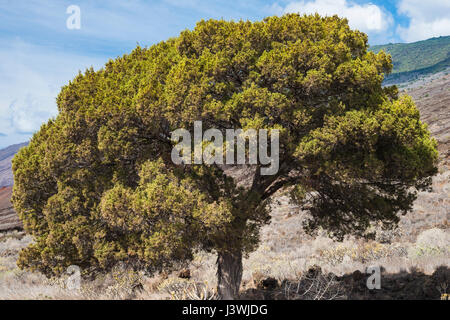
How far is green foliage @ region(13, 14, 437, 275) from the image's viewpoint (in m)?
8.19

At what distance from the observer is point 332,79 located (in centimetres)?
845

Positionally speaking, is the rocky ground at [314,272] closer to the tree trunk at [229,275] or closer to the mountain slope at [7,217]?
the tree trunk at [229,275]

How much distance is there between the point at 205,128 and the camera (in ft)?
27.9

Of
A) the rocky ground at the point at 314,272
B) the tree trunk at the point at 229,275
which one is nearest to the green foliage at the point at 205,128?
the tree trunk at the point at 229,275

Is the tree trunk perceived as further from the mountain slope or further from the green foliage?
the mountain slope

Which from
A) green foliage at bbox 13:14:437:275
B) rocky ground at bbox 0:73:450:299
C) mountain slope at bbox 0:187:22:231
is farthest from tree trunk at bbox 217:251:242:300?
mountain slope at bbox 0:187:22:231

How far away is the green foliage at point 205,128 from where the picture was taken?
26.9 ft

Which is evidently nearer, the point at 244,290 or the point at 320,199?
the point at 320,199

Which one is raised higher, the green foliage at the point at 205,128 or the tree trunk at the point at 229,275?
the green foliage at the point at 205,128

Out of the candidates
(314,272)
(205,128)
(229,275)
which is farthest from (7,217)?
(205,128)

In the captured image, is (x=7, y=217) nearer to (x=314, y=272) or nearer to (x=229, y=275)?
(x=314, y=272)

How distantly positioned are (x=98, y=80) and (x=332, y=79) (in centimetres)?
602

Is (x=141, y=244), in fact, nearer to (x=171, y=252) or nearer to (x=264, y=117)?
(x=171, y=252)

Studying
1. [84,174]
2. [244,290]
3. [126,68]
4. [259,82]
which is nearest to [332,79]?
[259,82]
